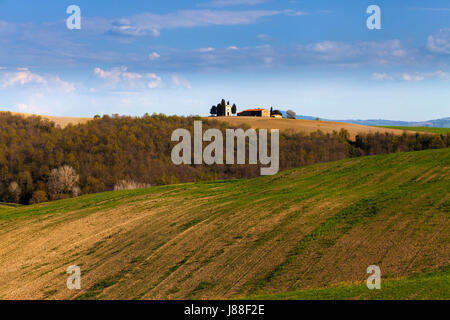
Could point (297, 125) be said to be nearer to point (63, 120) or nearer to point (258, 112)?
point (258, 112)

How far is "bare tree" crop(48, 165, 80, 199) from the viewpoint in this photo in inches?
3211

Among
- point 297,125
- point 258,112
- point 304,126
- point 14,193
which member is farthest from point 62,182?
point 258,112

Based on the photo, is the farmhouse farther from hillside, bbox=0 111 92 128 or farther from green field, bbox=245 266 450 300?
green field, bbox=245 266 450 300

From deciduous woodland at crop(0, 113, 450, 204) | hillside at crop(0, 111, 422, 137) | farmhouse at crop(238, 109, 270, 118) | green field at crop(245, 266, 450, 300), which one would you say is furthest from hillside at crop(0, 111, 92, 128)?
green field at crop(245, 266, 450, 300)

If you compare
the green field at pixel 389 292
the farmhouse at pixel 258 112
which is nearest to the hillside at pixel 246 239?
the green field at pixel 389 292

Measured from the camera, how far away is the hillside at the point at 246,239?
1819cm

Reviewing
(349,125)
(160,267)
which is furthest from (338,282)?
(349,125)

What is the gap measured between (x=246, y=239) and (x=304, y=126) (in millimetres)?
95753

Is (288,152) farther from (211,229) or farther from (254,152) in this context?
(211,229)

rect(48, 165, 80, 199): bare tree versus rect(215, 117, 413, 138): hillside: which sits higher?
rect(215, 117, 413, 138): hillside

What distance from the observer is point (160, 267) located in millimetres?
20766

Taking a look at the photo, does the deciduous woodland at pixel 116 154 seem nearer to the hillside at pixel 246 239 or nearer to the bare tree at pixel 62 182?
the bare tree at pixel 62 182

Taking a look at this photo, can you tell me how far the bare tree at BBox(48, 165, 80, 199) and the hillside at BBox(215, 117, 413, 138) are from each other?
45.8 metres
